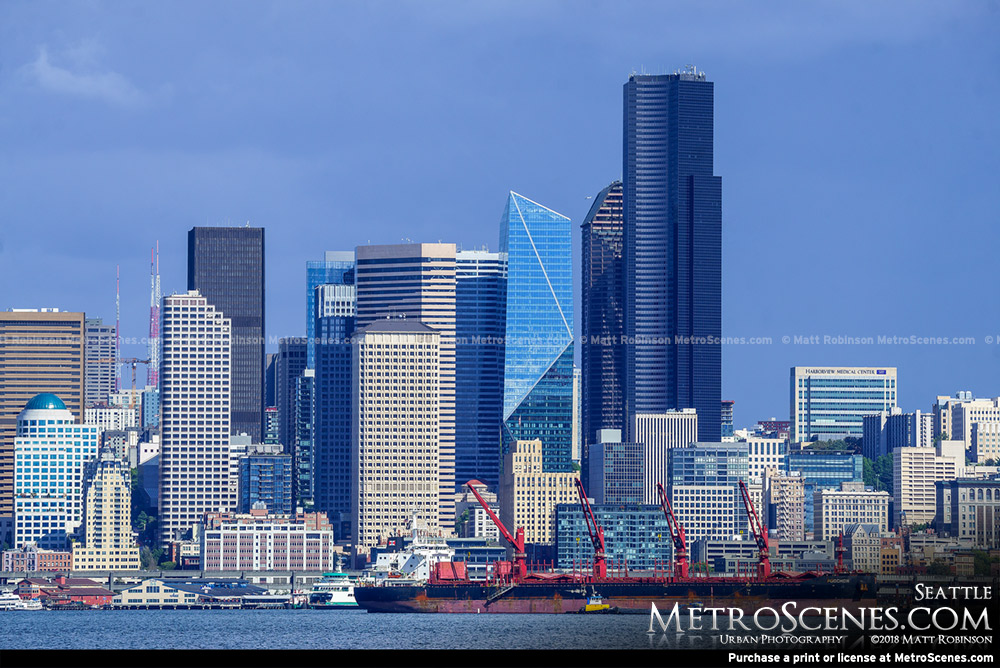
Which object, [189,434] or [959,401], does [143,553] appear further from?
[959,401]

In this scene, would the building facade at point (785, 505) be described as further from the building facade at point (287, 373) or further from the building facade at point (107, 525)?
the building facade at point (287, 373)

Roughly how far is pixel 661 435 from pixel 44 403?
3527 centimetres

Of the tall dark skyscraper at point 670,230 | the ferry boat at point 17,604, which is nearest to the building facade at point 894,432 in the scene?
the tall dark skyscraper at point 670,230

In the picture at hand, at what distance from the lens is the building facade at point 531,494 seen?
91.4 m

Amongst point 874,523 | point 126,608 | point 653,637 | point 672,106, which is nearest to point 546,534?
point 874,523

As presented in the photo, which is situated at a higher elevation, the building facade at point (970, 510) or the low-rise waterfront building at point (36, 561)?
the building facade at point (970, 510)

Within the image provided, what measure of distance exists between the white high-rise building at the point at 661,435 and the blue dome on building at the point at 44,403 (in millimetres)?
33326

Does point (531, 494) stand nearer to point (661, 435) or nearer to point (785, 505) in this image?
point (661, 435)

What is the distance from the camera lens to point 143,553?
95.2 metres

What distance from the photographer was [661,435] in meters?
102

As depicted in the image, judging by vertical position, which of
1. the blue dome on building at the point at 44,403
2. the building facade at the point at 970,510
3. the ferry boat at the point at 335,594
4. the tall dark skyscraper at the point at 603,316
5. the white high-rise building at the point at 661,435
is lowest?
the ferry boat at the point at 335,594

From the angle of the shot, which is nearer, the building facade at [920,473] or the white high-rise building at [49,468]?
the building facade at [920,473]

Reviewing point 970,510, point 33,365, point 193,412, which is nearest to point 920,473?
point 970,510

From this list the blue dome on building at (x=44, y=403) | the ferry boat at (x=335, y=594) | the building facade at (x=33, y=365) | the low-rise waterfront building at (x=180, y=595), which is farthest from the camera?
the blue dome on building at (x=44, y=403)
